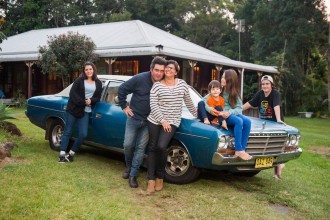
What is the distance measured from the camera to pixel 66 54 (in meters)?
18.9

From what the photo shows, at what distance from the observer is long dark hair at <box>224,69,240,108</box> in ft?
18.1

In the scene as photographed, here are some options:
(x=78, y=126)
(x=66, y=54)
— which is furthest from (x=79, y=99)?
(x=66, y=54)

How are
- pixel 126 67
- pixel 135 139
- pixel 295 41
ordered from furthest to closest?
pixel 295 41, pixel 126 67, pixel 135 139

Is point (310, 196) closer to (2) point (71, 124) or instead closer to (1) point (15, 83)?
(2) point (71, 124)

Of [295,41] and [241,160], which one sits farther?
[295,41]

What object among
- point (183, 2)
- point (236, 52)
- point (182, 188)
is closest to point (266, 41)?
point (236, 52)

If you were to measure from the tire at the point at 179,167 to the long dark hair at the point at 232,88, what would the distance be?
980 millimetres

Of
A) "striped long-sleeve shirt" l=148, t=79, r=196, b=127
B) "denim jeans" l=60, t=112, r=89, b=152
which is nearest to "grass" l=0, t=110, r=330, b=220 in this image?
"denim jeans" l=60, t=112, r=89, b=152

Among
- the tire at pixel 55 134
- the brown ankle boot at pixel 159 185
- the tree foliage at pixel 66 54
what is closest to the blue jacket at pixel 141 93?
the brown ankle boot at pixel 159 185

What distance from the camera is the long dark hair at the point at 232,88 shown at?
551cm

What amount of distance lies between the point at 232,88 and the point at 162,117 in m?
1.19

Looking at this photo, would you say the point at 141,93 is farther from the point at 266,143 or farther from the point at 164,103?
the point at 266,143

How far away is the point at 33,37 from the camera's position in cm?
2692

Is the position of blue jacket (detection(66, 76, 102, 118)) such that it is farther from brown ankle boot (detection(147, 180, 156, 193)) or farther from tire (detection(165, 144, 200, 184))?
brown ankle boot (detection(147, 180, 156, 193))
